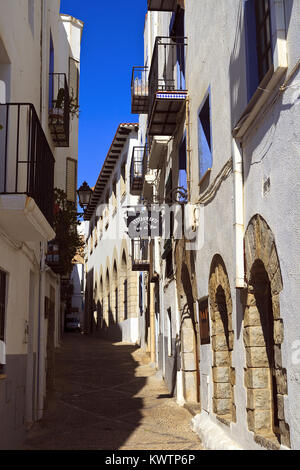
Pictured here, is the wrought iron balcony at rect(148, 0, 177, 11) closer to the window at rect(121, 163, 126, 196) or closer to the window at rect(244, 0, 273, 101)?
the window at rect(244, 0, 273, 101)

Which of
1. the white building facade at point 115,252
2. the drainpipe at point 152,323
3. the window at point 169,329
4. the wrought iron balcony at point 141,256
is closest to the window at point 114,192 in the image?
the white building facade at point 115,252

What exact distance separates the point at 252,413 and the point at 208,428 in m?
2.38

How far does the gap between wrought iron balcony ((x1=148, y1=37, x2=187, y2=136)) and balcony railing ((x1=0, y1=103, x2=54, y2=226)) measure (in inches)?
140

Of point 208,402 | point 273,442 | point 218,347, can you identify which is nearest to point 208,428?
point 208,402

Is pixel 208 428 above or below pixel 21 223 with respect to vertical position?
below

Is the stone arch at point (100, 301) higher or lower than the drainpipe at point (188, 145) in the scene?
lower

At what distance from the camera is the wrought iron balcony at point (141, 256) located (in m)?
20.0

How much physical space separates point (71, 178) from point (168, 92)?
28.1 feet

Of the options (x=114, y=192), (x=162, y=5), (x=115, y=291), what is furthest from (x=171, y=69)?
(x=115, y=291)

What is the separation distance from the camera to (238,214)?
285 inches

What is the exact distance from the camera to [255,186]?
6.76 metres

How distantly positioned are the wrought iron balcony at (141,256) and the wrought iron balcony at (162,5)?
25.9 ft

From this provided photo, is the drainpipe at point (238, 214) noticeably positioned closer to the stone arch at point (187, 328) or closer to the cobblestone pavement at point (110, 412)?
the cobblestone pavement at point (110, 412)

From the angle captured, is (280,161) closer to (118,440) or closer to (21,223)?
(21,223)
